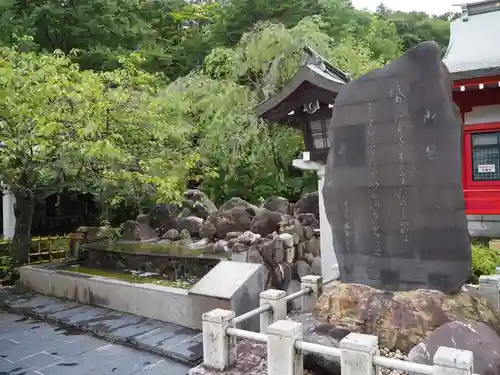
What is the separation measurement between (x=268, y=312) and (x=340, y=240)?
1695 millimetres

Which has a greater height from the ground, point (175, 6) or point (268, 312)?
point (175, 6)

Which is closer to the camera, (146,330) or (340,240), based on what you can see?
(340,240)

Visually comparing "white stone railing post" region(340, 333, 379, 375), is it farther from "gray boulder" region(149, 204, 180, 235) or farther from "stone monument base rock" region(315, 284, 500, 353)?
"gray boulder" region(149, 204, 180, 235)

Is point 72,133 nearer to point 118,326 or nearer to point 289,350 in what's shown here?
point 118,326

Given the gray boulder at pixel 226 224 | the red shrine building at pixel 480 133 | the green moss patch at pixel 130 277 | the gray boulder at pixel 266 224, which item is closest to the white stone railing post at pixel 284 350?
the green moss patch at pixel 130 277

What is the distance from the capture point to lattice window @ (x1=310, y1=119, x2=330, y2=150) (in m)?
9.30

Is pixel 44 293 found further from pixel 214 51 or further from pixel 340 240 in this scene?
pixel 214 51

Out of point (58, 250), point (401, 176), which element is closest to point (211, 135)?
point (58, 250)

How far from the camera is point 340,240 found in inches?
284

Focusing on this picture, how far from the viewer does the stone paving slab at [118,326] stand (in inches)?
286

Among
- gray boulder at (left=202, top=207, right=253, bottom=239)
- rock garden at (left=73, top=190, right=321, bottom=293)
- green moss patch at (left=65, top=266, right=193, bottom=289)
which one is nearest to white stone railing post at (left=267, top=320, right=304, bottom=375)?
rock garden at (left=73, top=190, right=321, bottom=293)

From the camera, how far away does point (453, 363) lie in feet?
13.8

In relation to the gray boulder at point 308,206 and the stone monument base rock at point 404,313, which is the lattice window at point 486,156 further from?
the stone monument base rock at point 404,313

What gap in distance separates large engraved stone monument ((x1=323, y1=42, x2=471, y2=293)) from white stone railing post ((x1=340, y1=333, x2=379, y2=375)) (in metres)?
2.00
